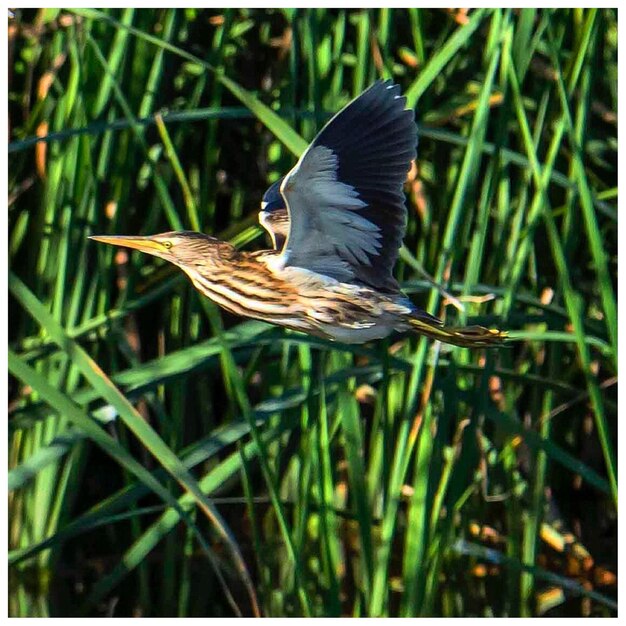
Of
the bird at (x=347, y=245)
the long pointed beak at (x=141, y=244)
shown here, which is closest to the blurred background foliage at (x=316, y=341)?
the long pointed beak at (x=141, y=244)

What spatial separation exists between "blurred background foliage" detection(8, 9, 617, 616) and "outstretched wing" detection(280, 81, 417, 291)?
0.53 feet

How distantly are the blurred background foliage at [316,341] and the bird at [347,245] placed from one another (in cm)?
16

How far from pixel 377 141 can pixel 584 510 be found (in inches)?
35.6

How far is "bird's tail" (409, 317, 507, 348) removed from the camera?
856 mm

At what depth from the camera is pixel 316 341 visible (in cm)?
117

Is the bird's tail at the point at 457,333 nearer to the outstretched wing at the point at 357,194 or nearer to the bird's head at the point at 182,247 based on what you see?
the outstretched wing at the point at 357,194

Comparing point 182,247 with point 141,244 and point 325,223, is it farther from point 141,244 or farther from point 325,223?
point 325,223

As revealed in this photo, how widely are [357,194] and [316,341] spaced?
0.98 ft

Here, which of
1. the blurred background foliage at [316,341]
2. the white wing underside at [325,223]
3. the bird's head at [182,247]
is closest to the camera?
the white wing underside at [325,223]

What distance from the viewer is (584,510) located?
1.61 metres

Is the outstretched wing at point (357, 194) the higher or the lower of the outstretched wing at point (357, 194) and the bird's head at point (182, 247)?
the higher

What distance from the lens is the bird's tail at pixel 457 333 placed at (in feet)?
2.81
